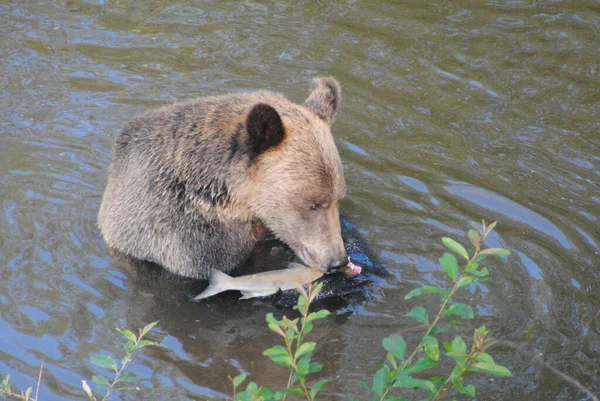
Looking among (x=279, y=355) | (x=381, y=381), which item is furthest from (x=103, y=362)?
(x=381, y=381)

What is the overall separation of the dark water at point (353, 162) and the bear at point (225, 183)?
47 cm

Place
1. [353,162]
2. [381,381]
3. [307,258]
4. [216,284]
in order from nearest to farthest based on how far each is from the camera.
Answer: [381,381] → [307,258] → [216,284] → [353,162]

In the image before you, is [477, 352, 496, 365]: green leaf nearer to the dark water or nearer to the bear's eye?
the dark water

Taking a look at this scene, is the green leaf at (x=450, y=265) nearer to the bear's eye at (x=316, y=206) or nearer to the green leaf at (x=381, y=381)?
the green leaf at (x=381, y=381)

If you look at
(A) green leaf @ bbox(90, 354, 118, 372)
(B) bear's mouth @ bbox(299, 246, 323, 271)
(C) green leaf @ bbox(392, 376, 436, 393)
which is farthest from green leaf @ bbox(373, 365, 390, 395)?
(B) bear's mouth @ bbox(299, 246, 323, 271)

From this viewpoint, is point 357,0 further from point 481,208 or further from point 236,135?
point 236,135

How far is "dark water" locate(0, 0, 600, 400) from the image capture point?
629cm

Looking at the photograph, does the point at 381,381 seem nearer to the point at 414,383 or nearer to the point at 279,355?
the point at 414,383

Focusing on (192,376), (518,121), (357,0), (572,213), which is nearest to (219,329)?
(192,376)

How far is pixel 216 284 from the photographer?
680cm

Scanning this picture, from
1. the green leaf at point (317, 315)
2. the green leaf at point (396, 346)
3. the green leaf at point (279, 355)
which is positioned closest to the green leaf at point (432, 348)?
the green leaf at point (396, 346)

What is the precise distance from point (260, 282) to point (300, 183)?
101cm

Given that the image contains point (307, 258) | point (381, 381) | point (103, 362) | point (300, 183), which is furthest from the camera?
point (307, 258)

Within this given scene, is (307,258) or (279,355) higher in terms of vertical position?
(279,355)
